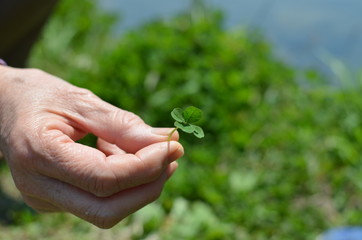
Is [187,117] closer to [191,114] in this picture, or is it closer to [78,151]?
[191,114]

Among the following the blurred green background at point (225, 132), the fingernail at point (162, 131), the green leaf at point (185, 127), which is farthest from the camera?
the blurred green background at point (225, 132)

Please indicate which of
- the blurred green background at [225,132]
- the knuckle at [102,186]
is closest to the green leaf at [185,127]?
the knuckle at [102,186]

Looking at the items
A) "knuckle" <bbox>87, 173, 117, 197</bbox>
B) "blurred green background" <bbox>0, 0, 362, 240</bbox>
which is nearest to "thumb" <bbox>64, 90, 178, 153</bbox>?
"knuckle" <bbox>87, 173, 117, 197</bbox>

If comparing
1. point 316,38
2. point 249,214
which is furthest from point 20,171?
point 316,38

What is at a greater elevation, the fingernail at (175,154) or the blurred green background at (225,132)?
the fingernail at (175,154)

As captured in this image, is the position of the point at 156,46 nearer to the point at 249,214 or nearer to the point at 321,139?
the point at 321,139

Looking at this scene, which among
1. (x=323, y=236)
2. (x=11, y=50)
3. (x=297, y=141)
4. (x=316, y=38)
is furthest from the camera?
(x=316, y=38)

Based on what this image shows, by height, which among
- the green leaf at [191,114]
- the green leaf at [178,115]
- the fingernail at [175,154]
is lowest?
the fingernail at [175,154]

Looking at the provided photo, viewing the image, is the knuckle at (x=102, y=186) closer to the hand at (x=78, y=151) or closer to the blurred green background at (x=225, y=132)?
the hand at (x=78, y=151)
